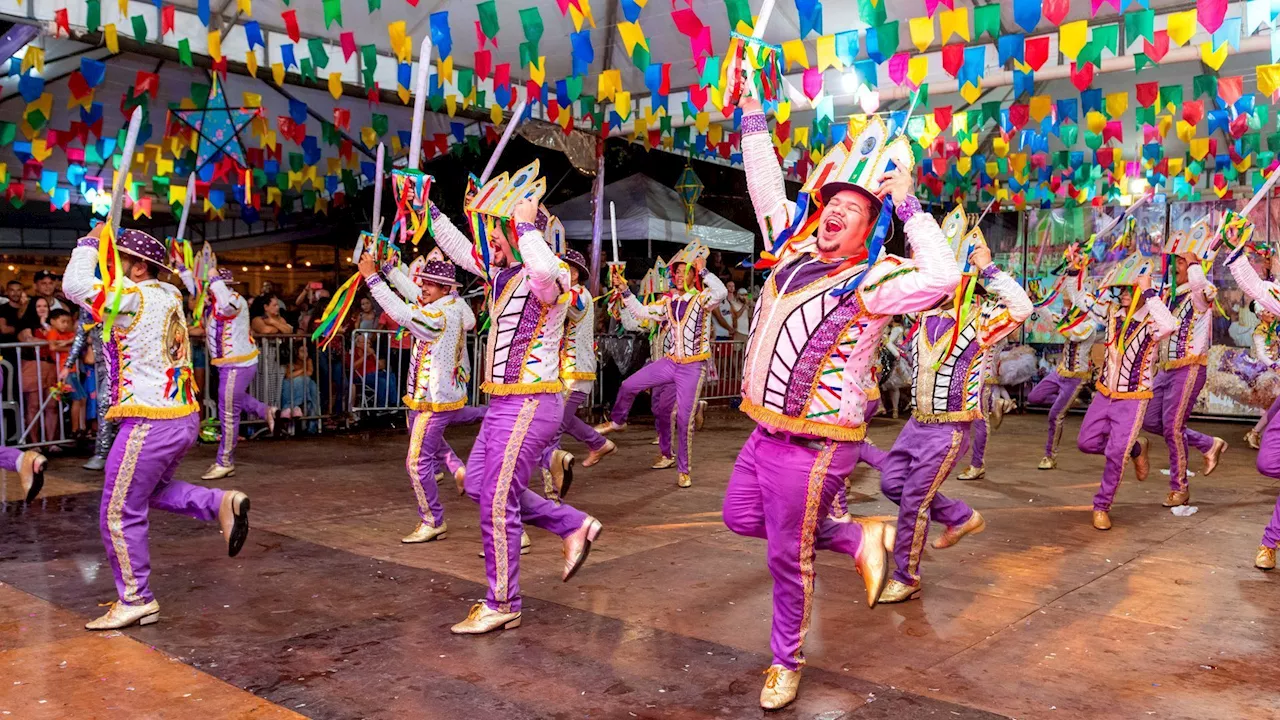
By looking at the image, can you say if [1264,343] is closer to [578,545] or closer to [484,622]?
[578,545]

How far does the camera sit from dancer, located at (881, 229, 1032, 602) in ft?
16.0

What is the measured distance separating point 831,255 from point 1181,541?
419cm

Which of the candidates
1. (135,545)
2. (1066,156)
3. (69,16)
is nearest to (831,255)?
(135,545)

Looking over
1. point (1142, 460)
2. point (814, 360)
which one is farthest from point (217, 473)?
point (1142, 460)

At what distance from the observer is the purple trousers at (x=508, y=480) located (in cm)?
431

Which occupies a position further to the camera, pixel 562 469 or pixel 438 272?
pixel 438 272

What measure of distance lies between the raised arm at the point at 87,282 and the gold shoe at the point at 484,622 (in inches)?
75.7

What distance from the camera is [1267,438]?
224 inches

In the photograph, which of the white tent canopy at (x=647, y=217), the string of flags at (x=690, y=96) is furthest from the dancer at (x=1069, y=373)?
the white tent canopy at (x=647, y=217)

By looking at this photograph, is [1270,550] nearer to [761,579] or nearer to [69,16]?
[761,579]

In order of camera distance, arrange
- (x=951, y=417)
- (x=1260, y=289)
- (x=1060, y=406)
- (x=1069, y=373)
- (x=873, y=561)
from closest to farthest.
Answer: (x=873, y=561), (x=951, y=417), (x=1260, y=289), (x=1069, y=373), (x=1060, y=406)

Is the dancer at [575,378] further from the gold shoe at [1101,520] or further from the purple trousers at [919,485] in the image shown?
the gold shoe at [1101,520]

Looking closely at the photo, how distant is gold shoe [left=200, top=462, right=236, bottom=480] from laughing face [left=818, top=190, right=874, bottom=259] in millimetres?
6222

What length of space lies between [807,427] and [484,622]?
1.66 m
